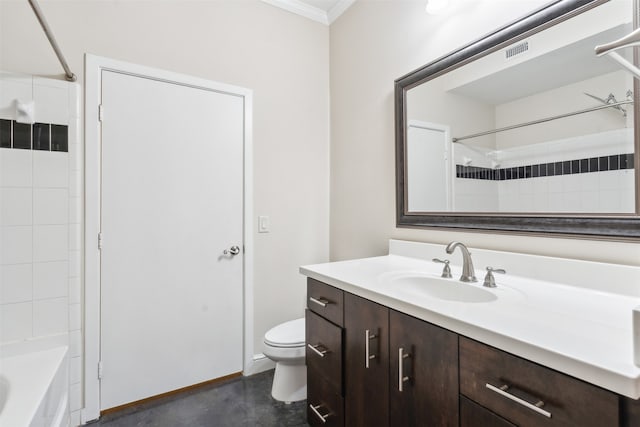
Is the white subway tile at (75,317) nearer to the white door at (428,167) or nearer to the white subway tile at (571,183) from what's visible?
the white door at (428,167)

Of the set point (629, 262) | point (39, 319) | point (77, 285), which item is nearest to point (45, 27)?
point (77, 285)

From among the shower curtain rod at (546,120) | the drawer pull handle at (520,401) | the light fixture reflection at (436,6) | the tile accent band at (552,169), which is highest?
the light fixture reflection at (436,6)

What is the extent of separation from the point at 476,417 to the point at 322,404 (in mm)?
857

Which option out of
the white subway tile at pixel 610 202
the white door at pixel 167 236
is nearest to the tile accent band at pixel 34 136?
the white door at pixel 167 236

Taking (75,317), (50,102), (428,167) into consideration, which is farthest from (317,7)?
(75,317)

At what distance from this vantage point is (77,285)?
5.50 ft

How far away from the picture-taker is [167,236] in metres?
1.93

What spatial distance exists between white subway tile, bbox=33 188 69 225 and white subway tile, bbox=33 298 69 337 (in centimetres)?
40

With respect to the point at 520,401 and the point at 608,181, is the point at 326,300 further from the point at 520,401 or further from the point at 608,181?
the point at 608,181

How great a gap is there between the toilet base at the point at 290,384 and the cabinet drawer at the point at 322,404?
245 millimetres

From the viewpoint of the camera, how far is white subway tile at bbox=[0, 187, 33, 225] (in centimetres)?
149

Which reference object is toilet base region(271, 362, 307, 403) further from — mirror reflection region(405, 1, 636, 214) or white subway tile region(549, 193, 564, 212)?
white subway tile region(549, 193, 564, 212)

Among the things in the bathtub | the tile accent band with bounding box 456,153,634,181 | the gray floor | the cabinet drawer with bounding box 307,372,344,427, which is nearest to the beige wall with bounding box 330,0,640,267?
the tile accent band with bounding box 456,153,634,181

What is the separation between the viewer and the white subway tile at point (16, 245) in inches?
58.8
